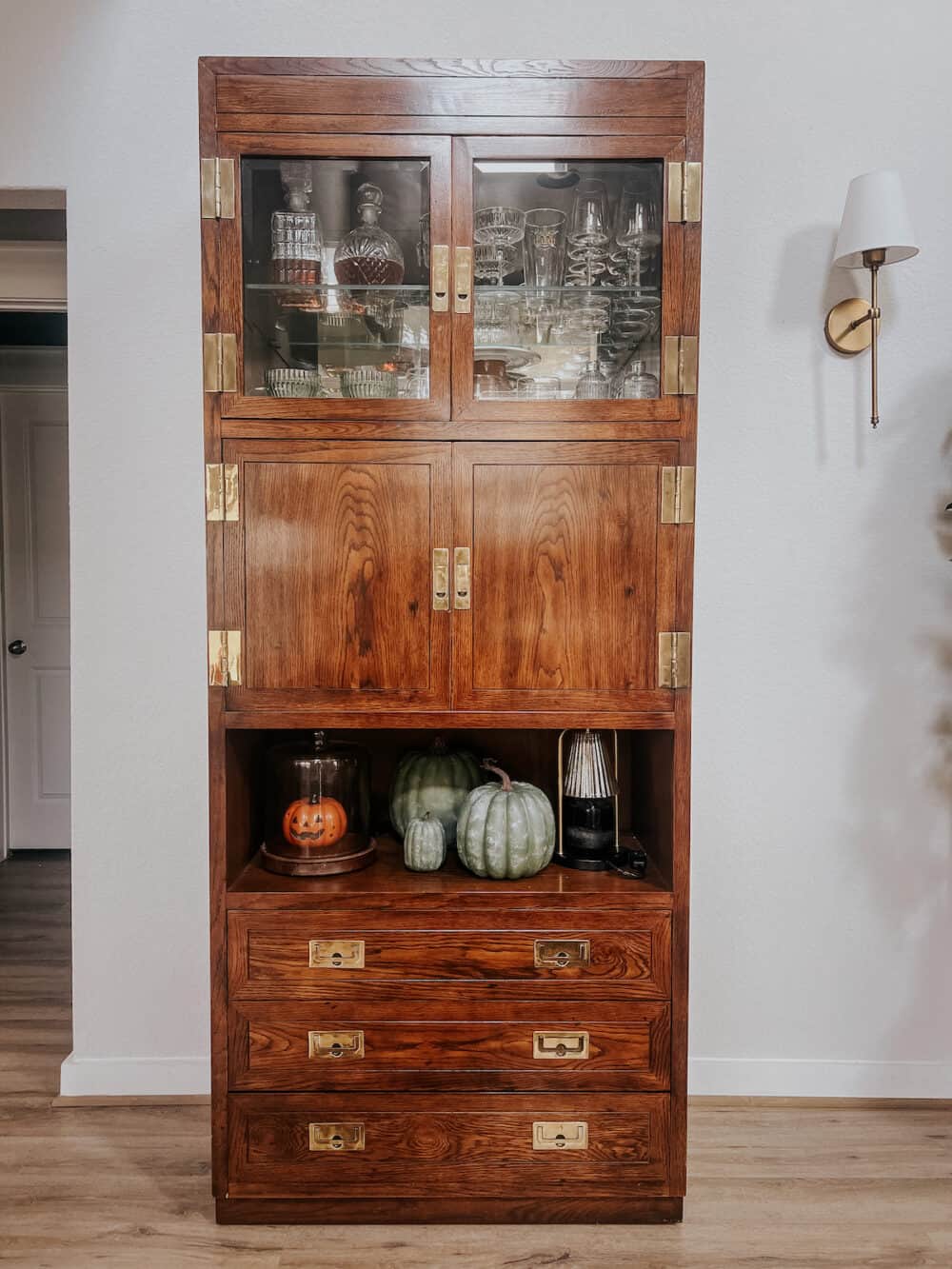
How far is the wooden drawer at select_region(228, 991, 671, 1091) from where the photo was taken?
1.83 meters

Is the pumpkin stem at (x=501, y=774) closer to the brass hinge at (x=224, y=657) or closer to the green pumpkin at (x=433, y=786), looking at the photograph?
the green pumpkin at (x=433, y=786)

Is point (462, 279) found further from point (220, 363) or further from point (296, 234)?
point (220, 363)

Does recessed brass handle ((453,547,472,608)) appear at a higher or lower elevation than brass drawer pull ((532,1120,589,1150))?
higher

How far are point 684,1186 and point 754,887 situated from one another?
75 cm

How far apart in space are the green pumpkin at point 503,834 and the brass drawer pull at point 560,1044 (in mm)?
313

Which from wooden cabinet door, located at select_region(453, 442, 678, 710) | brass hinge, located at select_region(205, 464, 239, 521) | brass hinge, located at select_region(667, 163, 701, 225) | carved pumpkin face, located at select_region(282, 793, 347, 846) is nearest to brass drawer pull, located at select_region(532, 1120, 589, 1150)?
carved pumpkin face, located at select_region(282, 793, 347, 846)

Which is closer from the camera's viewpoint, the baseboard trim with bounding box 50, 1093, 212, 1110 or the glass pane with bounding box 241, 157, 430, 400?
the glass pane with bounding box 241, 157, 430, 400

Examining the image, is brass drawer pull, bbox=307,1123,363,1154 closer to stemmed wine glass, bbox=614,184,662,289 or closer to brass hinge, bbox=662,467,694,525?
brass hinge, bbox=662,467,694,525

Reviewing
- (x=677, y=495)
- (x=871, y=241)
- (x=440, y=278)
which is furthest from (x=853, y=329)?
(x=440, y=278)

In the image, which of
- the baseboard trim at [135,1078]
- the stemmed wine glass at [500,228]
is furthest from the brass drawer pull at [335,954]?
the stemmed wine glass at [500,228]

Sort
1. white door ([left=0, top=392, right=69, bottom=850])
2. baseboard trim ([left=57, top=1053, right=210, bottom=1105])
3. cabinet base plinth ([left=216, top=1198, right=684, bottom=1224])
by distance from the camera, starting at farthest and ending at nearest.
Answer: white door ([left=0, top=392, right=69, bottom=850]), baseboard trim ([left=57, top=1053, right=210, bottom=1105]), cabinet base plinth ([left=216, top=1198, right=684, bottom=1224])

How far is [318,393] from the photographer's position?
6.02 ft

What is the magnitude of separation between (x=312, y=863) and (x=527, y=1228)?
85 centimetres

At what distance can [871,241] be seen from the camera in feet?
6.74
